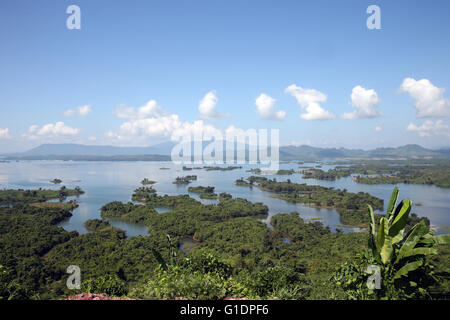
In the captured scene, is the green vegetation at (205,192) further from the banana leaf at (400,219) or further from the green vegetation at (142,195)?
the banana leaf at (400,219)

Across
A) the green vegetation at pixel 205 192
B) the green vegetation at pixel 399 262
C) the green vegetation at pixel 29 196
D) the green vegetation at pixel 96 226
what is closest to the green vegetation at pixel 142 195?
the green vegetation at pixel 205 192

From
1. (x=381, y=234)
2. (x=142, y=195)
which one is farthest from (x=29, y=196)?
(x=381, y=234)

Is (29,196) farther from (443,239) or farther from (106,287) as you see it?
(443,239)

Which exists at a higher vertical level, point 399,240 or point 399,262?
point 399,240

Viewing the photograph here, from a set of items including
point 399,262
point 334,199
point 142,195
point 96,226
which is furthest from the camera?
point 142,195

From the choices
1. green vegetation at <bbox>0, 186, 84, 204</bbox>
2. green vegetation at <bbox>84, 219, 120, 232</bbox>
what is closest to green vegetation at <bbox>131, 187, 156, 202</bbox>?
green vegetation at <bbox>0, 186, 84, 204</bbox>
